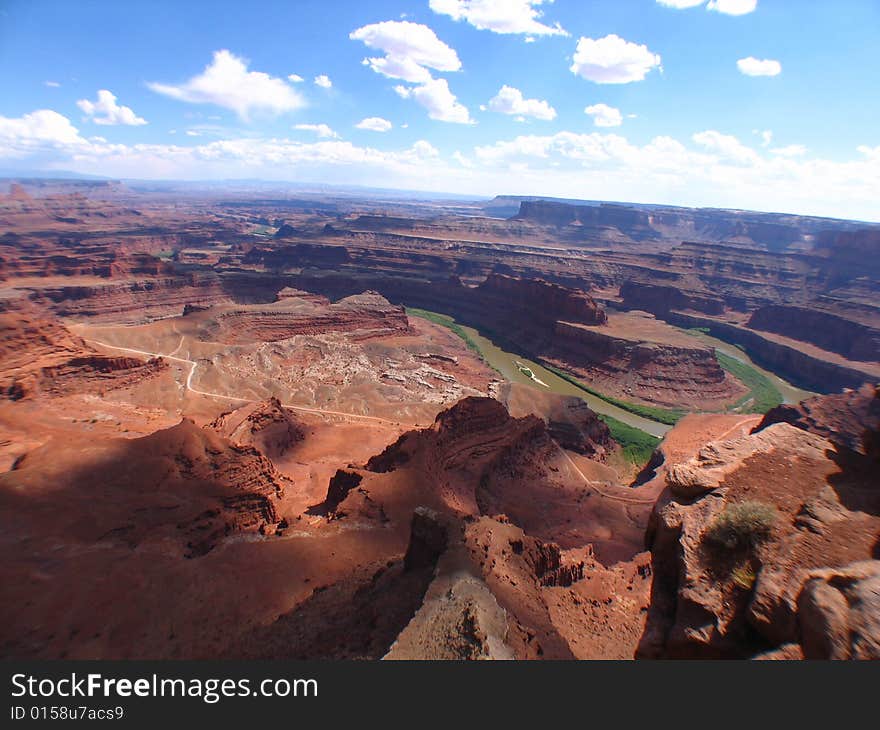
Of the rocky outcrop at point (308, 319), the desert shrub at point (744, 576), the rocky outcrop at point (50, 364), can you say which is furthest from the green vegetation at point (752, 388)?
the rocky outcrop at point (50, 364)

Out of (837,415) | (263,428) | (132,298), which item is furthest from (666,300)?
(132,298)

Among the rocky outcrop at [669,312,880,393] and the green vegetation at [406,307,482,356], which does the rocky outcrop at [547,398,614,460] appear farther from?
the rocky outcrop at [669,312,880,393]

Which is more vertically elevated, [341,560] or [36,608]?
[36,608]

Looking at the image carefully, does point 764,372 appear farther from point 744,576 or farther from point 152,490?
point 152,490

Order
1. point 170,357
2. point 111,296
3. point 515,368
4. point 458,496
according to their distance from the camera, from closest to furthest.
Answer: point 458,496
point 170,357
point 515,368
point 111,296

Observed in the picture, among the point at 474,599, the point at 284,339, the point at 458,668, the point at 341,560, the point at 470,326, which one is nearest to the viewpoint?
the point at 458,668

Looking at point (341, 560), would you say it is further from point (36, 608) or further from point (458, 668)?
point (458, 668)

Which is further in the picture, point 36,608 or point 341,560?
point 341,560

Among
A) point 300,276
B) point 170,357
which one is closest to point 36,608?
point 170,357
